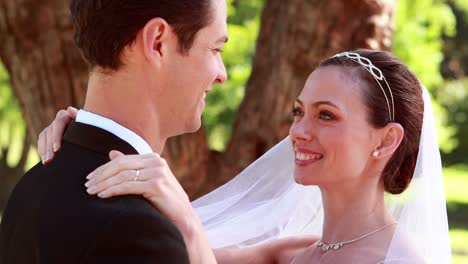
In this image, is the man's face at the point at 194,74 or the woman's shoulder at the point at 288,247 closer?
the man's face at the point at 194,74

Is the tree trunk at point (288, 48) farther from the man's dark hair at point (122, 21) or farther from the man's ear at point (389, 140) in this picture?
the man's dark hair at point (122, 21)

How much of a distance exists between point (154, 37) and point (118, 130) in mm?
263

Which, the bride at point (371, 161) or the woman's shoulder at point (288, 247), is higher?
the bride at point (371, 161)

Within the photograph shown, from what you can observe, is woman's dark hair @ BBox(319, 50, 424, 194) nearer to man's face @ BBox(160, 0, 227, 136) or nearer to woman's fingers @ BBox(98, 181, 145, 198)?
man's face @ BBox(160, 0, 227, 136)

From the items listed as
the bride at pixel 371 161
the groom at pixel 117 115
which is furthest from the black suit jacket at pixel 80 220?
the bride at pixel 371 161

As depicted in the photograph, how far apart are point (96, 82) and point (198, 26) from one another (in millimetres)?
316

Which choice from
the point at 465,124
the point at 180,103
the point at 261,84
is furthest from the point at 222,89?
the point at 465,124

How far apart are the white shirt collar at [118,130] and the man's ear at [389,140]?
135cm

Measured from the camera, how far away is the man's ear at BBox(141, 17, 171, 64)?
227cm

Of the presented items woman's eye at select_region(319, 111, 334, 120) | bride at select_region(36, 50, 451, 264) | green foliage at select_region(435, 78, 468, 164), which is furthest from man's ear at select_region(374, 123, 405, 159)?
green foliage at select_region(435, 78, 468, 164)

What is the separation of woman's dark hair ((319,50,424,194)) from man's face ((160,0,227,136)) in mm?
1082

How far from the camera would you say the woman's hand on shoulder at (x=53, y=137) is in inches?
98.9

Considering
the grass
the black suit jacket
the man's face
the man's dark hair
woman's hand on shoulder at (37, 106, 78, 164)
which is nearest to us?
the black suit jacket

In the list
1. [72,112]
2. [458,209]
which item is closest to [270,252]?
[72,112]
